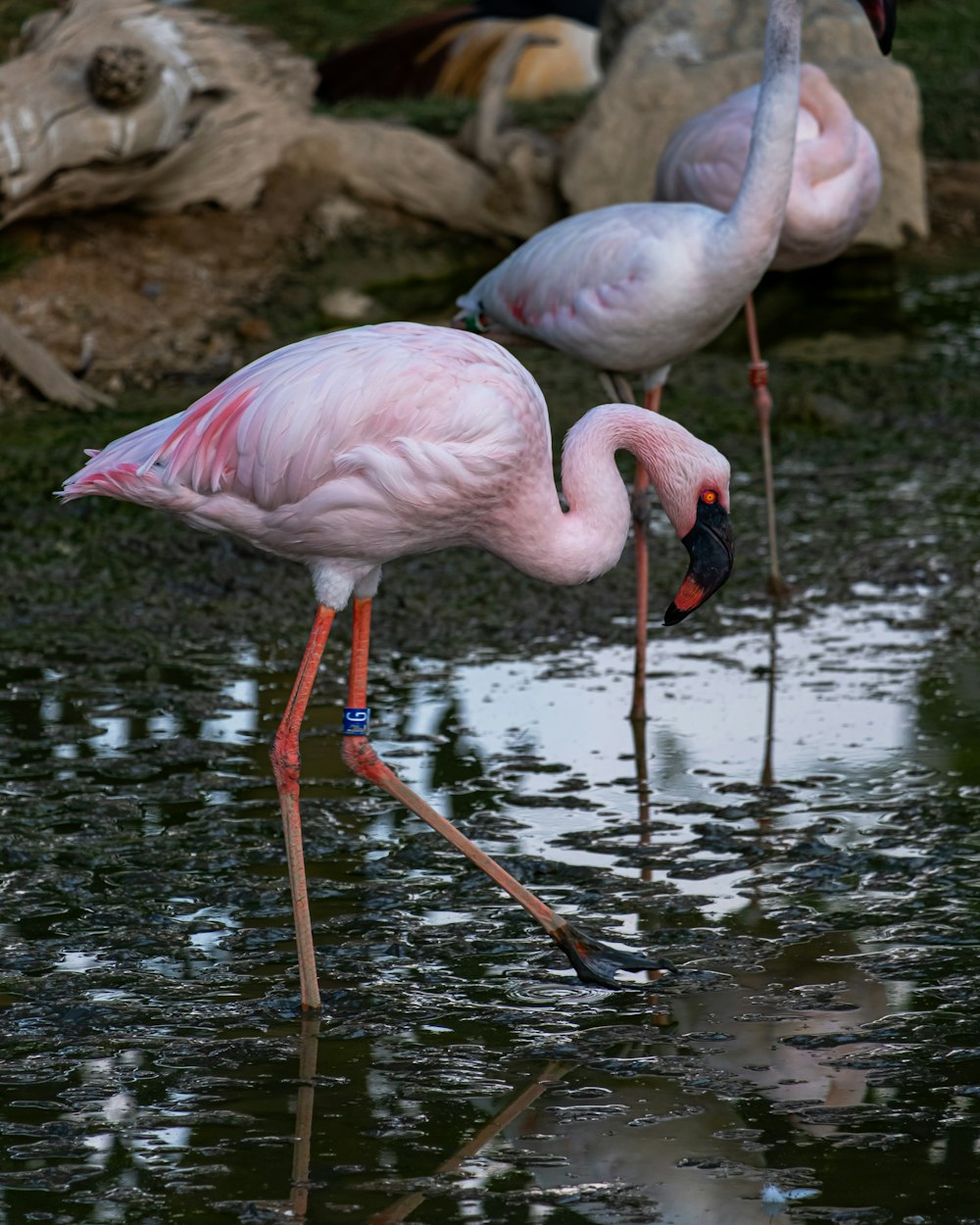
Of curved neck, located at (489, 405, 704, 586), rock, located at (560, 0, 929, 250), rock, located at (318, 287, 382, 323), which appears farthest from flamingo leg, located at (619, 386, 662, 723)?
rock, located at (560, 0, 929, 250)

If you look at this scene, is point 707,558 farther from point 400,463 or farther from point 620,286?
point 620,286

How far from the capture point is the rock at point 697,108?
9516 mm

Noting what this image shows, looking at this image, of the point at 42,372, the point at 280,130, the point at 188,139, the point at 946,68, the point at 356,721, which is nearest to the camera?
the point at 356,721

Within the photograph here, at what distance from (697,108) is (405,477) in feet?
20.9

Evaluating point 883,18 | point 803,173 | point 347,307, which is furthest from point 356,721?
point 347,307

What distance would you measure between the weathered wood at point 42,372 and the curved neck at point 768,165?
3.62m

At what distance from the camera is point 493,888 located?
4.11 meters

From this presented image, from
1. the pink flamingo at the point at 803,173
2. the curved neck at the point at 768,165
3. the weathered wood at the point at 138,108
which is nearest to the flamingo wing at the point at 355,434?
the curved neck at the point at 768,165

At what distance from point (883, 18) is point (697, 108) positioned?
4.43 meters

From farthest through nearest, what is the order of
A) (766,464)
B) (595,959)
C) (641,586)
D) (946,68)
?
(946,68) → (766,464) → (641,586) → (595,959)

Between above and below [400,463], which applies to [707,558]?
below

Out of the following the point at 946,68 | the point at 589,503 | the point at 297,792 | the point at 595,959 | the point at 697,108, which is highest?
the point at 946,68

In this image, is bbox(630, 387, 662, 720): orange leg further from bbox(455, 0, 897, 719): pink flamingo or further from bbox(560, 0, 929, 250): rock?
bbox(560, 0, 929, 250): rock

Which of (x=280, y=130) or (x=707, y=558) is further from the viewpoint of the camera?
(x=280, y=130)
